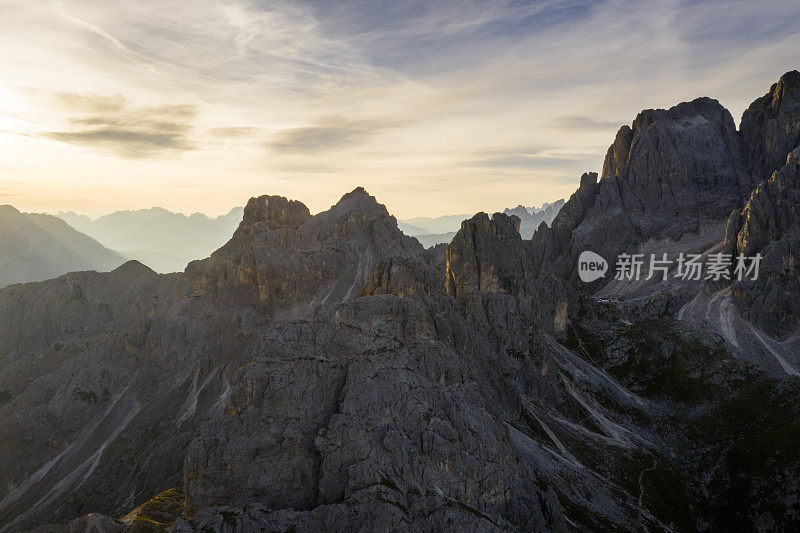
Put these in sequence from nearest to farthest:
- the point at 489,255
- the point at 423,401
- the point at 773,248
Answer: the point at 423,401, the point at 489,255, the point at 773,248

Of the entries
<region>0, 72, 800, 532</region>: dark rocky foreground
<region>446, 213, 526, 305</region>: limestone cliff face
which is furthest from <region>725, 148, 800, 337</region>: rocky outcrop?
<region>446, 213, 526, 305</region>: limestone cliff face

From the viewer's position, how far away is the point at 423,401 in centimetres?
6562

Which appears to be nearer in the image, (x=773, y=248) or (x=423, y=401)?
(x=423, y=401)

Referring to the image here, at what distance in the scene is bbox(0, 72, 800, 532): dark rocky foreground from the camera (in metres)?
57.3

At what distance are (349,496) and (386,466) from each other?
581 centimetres

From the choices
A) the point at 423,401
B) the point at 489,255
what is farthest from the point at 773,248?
the point at 423,401

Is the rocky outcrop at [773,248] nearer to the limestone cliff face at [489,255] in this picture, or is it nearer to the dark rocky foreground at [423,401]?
the dark rocky foreground at [423,401]

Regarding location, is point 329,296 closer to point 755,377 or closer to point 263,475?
point 263,475

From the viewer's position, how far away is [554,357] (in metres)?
140

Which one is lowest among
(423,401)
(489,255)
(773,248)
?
(423,401)

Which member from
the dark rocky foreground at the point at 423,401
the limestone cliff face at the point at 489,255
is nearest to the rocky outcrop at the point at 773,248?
the dark rocky foreground at the point at 423,401

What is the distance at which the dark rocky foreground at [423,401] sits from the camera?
57281 mm

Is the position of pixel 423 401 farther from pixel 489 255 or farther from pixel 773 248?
pixel 773 248

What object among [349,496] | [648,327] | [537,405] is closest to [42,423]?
[349,496]
